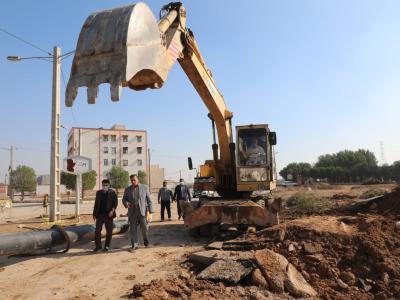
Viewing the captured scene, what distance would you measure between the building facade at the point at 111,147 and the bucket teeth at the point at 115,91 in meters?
75.8

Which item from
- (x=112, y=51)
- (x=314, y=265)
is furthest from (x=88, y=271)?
(x=314, y=265)

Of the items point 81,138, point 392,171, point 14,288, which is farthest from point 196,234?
point 81,138

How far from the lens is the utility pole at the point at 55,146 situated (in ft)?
48.4

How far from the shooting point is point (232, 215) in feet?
30.6

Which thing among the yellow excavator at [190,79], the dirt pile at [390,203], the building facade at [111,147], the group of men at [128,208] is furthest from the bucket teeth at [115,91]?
the building facade at [111,147]

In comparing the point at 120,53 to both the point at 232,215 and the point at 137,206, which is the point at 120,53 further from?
the point at 232,215

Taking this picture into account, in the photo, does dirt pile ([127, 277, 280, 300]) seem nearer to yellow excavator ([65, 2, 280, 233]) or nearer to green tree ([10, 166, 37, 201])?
yellow excavator ([65, 2, 280, 233])

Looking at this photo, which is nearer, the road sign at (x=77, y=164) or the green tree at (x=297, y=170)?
the road sign at (x=77, y=164)

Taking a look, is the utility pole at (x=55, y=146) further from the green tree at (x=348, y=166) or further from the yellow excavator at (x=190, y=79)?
the green tree at (x=348, y=166)

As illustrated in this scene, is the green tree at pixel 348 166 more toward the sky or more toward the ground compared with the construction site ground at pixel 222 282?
more toward the sky

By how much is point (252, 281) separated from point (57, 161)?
36.1 feet

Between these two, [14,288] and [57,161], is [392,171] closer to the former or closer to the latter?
[57,161]

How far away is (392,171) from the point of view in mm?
70188

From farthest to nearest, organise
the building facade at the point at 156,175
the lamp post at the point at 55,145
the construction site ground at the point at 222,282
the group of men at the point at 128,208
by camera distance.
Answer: the building facade at the point at 156,175
the lamp post at the point at 55,145
the group of men at the point at 128,208
the construction site ground at the point at 222,282
